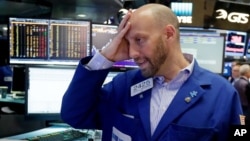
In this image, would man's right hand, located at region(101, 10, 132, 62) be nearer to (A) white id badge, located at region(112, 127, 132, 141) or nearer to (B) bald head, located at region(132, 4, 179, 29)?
(B) bald head, located at region(132, 4, 179, 29)

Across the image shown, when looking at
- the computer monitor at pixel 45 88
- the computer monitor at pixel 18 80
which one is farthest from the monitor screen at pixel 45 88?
the computer monitor at pixel 18 80

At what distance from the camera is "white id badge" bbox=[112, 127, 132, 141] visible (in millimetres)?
1504

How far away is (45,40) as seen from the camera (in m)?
2.46

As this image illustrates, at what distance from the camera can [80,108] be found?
157 centimetres

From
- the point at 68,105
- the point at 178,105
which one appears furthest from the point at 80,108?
the point at 178,105

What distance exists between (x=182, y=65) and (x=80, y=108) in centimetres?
47

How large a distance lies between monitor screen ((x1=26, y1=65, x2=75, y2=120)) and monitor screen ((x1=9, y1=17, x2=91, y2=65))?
16 centimetres

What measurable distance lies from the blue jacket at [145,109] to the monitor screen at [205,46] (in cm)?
117

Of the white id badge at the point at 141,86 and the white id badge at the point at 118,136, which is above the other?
the white id badge at the point at 141,86

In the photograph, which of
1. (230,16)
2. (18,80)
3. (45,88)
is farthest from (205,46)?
(18,80)

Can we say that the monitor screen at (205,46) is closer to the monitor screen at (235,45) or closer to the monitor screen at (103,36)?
the monitor screen at (103,36)

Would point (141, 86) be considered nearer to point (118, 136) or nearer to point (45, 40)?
point (118, 136)

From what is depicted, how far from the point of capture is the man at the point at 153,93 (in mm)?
1389

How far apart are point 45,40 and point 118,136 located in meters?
1.15
